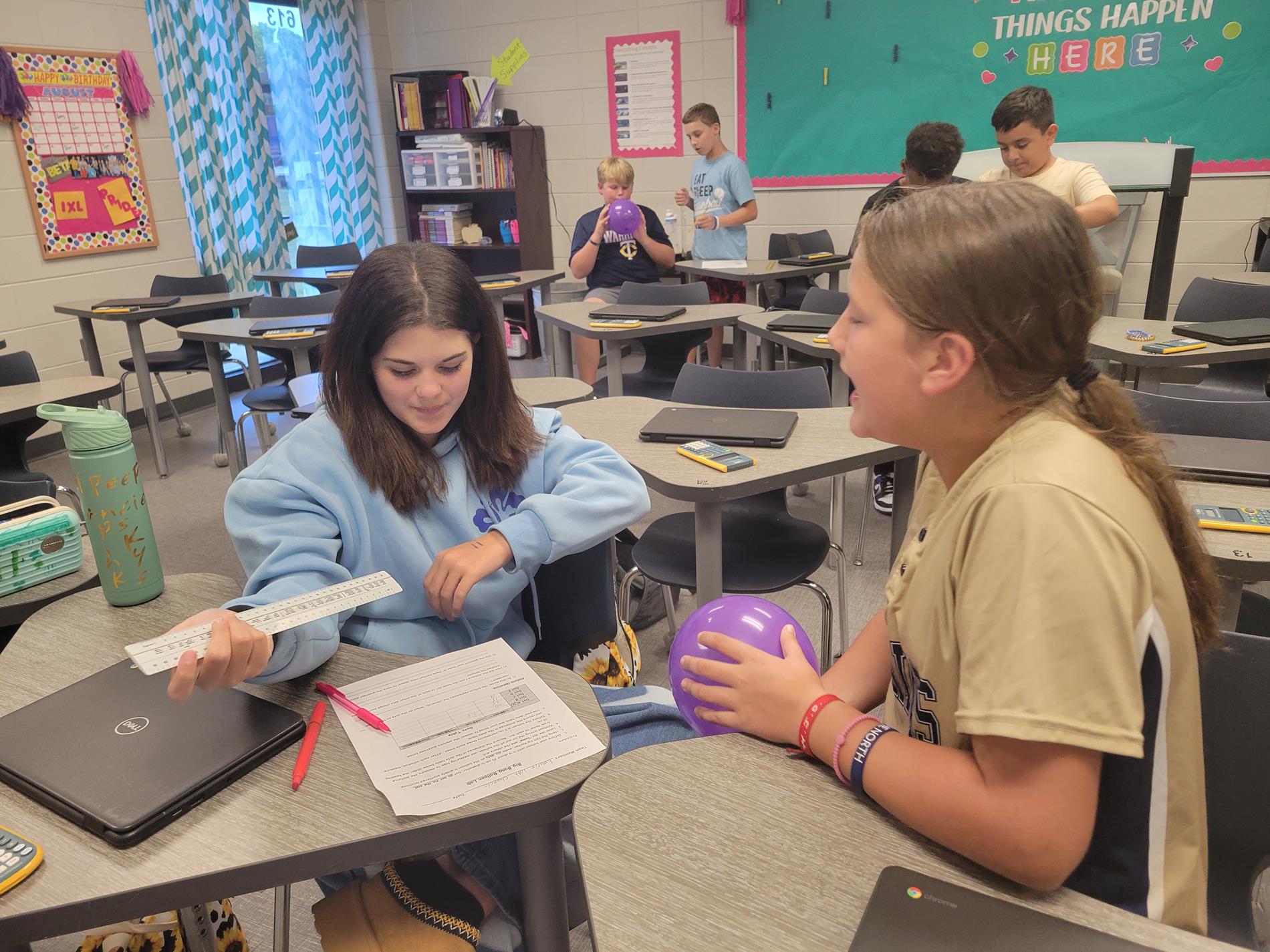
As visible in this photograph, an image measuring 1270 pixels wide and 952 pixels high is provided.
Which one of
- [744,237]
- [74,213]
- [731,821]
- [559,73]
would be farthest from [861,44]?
[731,821]

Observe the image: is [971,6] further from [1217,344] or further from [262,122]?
[262,122]

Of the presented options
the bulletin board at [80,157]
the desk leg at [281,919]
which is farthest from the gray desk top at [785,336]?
the bulletin board at [80,157]

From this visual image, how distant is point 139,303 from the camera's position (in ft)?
13.8

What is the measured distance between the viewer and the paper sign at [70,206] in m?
4.57

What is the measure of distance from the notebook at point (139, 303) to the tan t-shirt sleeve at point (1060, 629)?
438cm

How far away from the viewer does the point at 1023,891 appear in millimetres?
671

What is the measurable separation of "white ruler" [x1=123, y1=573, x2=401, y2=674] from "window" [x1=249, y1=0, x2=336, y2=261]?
5733 millimetres

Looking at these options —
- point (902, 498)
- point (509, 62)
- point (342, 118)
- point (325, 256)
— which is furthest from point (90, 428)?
point (342, 118)

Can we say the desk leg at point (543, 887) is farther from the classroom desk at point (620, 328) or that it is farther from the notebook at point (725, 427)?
the classroom desk at point (620, 328)

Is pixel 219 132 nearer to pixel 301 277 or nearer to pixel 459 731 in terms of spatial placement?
pixel 301 277

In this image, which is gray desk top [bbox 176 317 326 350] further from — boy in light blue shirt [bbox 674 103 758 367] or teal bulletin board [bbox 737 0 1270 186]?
teal bulletin board [bbox 737 0 1270 186]

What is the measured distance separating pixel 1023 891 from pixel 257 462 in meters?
1.07

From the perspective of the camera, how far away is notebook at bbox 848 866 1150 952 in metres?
0.61

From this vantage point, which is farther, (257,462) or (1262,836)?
(257,462)
